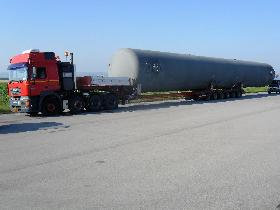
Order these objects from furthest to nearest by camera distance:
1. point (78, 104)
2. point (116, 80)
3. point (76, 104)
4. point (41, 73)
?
point (116, 80) < point (78, 104) < point (76, 104) < point (41, 73)

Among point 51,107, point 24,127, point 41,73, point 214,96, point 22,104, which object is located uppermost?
point 41,73

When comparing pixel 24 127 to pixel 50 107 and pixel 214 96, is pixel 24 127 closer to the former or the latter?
pixel 50 107

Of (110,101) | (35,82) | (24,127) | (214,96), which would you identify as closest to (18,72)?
(35,82)

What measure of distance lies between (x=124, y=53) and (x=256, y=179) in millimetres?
19191

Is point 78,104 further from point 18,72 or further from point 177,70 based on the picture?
point 177,70

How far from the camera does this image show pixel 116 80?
24297mm

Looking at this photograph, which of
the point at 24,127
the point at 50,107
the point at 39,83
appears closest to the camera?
the point at 24,127

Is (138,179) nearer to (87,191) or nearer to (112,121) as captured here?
(87,191)

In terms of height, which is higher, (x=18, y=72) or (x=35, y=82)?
(x=18, y=72)

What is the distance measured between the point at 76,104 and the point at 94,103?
1290mm

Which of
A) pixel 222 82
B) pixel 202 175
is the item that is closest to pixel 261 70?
pixel 222 82

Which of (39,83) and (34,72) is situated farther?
(39,83)

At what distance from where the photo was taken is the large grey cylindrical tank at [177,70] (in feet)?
83.8

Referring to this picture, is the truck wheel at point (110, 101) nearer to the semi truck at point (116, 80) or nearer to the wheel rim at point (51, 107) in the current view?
the semi truck at point (116, 80)
